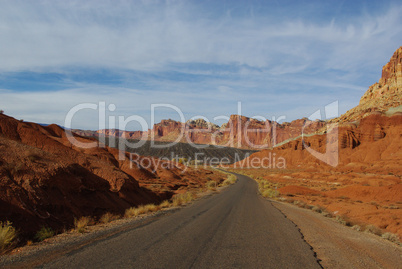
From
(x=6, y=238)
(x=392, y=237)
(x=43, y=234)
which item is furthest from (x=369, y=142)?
(x=6, y=238)

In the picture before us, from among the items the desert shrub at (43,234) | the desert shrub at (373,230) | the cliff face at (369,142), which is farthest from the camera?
the cliff face at (369,142)

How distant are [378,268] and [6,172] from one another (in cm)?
1205

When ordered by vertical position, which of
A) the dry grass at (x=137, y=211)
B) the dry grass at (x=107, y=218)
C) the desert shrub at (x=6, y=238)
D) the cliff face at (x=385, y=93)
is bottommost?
the dry grass at (x=137, y=211)

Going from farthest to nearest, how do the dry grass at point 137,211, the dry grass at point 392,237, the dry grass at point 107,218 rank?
the dry grass at point 137,211, the dry grass at point 107,218, the dry grass at point 392,237

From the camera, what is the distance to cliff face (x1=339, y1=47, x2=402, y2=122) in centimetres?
9562

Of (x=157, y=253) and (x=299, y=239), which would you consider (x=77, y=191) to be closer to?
(x=157, y=253)

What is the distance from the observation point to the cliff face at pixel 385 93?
9562 cm

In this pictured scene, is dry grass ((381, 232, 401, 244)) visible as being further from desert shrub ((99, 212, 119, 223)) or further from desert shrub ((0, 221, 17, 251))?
desert shrub ((0, 221, 17, 251))

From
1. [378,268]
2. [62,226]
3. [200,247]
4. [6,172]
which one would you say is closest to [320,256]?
[378,268]

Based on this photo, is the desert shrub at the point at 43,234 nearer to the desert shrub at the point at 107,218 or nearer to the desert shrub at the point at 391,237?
the desert shrub at the point at 107,218

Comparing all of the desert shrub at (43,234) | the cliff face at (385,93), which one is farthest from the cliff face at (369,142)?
the desert shrub at (43,234)

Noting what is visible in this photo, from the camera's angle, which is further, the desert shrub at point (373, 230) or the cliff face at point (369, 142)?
the cliff face at point (369, 142)

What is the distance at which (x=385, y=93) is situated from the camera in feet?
363

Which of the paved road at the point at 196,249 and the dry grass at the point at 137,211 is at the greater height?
the paved road at the point at 196,249
